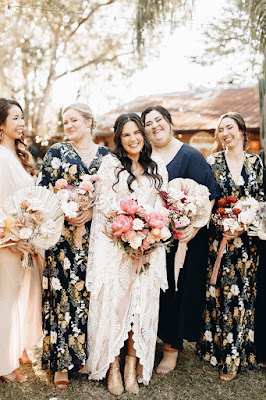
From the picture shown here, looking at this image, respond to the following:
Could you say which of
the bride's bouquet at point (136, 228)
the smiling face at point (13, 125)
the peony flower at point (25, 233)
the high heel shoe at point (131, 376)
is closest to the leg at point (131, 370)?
the high heel shoe at point (131, 376)

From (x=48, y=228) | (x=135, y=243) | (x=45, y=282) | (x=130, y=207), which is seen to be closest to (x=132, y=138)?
(x=130, y=207)

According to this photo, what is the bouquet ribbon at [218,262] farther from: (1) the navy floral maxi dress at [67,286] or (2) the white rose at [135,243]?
(1) the navy floral maxi dress at [67,286]

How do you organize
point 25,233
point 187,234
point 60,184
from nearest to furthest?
point 25,233, point 60,184, point 187,234

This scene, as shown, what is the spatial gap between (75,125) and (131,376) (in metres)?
2.14

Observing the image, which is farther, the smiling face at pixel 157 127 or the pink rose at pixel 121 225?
the smiling face at pixel 157 127

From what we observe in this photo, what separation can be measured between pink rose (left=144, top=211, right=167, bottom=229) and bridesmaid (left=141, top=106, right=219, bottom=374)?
2.12 feet

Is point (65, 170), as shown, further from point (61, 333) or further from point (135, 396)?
point (135, 396)

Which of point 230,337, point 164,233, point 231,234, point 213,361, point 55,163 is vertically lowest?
point 213,361

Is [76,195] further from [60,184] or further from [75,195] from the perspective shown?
[60,184]

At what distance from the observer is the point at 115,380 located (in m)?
3.27

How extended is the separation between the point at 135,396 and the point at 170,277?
3.37ft

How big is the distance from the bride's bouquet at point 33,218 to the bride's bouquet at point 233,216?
4.46 ft

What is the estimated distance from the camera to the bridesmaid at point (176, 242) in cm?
364

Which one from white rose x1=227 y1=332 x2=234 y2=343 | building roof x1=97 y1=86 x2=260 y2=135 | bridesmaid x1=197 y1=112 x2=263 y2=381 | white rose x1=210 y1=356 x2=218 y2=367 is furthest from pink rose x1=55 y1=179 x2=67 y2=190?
building roof x1=97 y1=86 x2=260 y2=135
